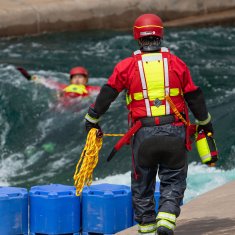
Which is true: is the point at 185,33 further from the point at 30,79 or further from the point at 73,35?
the point at 30,79

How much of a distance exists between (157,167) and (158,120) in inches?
14.0

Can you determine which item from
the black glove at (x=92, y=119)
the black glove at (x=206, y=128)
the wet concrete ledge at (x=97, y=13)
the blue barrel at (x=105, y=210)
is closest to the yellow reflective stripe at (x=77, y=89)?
the wet concrete ledge at (x=97, y=13)

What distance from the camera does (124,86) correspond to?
21.9 ft

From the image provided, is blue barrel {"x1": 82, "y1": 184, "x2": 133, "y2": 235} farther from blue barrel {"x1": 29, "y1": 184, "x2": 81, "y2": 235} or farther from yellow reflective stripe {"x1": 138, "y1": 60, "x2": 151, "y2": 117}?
yellow reflective stripe {"x1": 138, "y1": 60, "x2": 151, "y2": 117}

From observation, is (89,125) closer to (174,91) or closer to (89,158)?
(89,158)

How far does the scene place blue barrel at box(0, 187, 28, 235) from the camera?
297 inches

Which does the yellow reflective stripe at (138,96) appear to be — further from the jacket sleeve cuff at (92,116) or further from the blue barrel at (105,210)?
the blue barrel at (105,210)

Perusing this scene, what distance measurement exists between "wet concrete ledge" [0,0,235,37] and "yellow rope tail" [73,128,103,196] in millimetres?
10386

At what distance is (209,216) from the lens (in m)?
7.59

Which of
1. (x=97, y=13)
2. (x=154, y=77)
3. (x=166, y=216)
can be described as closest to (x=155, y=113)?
(x=154, y=77)

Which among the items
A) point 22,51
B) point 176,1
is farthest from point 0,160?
point 176,1

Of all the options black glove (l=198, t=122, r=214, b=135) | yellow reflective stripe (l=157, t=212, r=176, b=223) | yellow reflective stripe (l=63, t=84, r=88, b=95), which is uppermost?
black glove (l=198, t=122, r=214, b=135)

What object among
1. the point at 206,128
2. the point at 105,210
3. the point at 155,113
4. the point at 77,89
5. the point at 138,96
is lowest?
the point at 77,89

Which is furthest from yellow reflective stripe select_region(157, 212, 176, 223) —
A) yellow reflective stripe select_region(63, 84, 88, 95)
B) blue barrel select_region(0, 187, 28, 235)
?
yellow reflective stripe select_region(63, 84, 88, 95)
